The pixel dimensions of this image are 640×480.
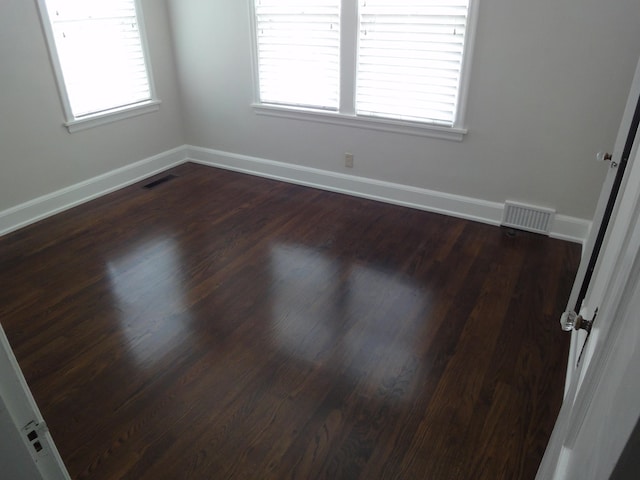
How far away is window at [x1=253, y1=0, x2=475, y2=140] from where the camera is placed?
317cm

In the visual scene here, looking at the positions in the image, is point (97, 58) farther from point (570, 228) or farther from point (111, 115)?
point (570, 228)

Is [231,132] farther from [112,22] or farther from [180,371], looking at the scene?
[180,371]

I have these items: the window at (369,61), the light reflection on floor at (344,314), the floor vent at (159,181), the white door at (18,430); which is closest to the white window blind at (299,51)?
the window at (369,61)

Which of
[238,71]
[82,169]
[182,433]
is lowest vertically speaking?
[182,433]

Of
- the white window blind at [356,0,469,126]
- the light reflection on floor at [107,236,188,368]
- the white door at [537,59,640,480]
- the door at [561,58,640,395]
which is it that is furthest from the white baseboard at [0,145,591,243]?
the white door at [537,59,640,480]

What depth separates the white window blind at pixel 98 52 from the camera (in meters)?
3.46

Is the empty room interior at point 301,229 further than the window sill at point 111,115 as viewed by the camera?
No

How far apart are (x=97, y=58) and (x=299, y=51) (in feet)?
5.49

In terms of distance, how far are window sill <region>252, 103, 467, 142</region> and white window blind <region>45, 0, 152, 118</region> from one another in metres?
1.14

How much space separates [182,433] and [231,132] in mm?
3217

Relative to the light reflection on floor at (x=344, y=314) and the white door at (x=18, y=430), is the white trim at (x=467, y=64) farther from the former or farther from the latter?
the white door at (x=18, y=430)

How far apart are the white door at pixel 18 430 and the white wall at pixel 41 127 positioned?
129 inches

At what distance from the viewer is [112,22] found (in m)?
3.74

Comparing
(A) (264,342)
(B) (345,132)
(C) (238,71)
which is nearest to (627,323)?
(A) (264,342)
